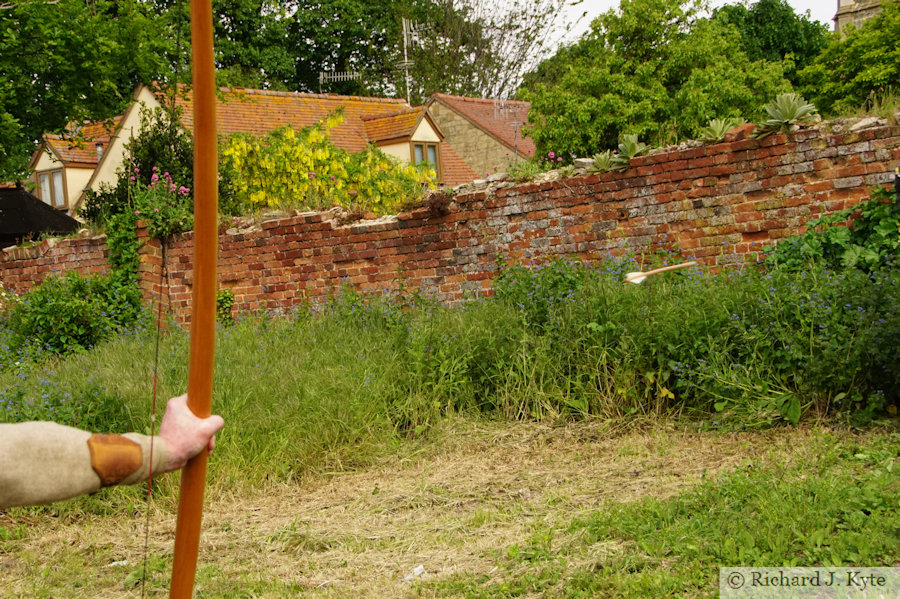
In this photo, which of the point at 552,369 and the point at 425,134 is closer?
the point at 552,369

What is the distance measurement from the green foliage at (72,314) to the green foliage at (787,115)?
25.4 feet

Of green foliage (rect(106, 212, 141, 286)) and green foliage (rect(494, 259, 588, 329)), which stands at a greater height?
green foliage (rect(106, 212, 141, 286))

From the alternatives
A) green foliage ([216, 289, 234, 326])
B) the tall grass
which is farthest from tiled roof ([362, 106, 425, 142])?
the tall grass

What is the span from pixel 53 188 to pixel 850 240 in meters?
28.9

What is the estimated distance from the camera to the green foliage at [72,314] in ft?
32.2

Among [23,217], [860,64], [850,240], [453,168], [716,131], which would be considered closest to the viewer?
[850,240]

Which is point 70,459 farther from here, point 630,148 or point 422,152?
point 422,152

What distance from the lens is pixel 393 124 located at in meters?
26.0

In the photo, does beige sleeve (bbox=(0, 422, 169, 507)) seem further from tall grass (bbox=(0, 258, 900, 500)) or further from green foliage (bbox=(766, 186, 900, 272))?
green foliage (bbox=(766, 186, 900, 272))

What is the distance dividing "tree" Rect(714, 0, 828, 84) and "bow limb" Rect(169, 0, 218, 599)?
3670 centimetres

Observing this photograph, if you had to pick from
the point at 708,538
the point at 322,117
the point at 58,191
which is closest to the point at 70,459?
the point at 708,538

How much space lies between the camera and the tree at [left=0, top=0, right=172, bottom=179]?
41.4 ft

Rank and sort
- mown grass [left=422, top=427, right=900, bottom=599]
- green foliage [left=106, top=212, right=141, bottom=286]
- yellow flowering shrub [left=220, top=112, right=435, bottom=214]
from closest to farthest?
mown grass [left=422, top=427, right=900, bottom=599]
green foliage [left=106, top=212, right=141, bottom=286]
yellow flowering shrub [left=220, top=112, right=435, bottom=214]

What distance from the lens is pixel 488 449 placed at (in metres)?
5.74
